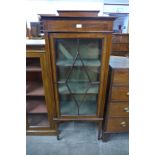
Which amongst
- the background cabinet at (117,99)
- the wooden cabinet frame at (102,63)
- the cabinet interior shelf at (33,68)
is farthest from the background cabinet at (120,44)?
the cabinet interior shelf at (33,68)

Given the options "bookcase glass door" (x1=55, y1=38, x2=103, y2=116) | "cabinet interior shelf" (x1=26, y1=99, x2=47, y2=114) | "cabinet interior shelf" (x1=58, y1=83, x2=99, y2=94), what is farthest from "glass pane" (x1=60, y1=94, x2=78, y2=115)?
"cabinet interior shelf" (x1=26, y1=99, x2=47, y2=114)

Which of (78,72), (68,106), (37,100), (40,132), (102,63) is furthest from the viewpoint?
(37,100)

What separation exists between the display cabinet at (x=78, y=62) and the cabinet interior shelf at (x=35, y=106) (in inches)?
7.9

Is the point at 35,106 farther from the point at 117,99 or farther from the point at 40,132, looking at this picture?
the point at 117,99

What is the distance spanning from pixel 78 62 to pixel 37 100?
2.52 ft

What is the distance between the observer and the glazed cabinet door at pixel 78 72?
1.20 meters

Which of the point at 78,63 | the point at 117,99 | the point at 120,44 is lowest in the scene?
the point at 117,99

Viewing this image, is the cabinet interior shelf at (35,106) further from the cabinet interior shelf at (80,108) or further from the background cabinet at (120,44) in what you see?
the background cabinet at (120,44)

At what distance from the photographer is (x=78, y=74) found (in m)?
1.35

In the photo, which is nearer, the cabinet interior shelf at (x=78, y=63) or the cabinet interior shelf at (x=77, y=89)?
the cabinet interior shelf at (x=78, y=63)

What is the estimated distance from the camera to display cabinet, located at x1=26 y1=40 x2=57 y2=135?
1.41 metres

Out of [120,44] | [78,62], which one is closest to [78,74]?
[78,62]
